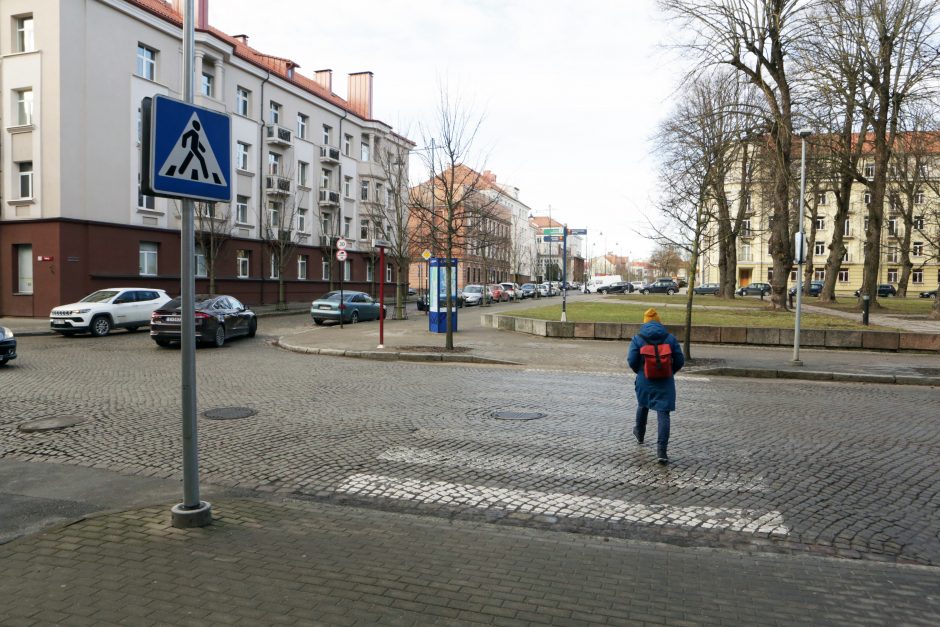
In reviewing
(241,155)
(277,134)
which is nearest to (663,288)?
(277,134)

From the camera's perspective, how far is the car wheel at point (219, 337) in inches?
756

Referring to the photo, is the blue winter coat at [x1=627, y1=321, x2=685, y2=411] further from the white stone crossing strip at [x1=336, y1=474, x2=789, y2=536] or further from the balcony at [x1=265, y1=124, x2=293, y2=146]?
the balcony at [x1=265, y1=124, x2=293, y2=146]

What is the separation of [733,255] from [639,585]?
48.2m

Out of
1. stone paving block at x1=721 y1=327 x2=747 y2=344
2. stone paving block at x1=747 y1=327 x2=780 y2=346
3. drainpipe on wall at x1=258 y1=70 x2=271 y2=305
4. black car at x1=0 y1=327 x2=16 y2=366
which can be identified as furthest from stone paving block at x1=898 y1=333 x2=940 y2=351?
drainpipe on wall at x1=258 y1=70 x2=271 y2=305

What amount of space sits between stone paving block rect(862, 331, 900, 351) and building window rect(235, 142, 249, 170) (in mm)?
33481

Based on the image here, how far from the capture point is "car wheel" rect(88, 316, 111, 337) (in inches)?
849

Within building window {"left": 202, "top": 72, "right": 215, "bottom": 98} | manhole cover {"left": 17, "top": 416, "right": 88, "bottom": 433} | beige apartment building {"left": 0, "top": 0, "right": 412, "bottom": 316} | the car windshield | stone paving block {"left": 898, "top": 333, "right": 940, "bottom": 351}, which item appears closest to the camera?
manhole cover {"left": 17, "top": 416, "right": 88, "bottom": 433}

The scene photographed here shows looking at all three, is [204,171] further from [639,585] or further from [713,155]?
[713,155]

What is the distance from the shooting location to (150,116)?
430 cm

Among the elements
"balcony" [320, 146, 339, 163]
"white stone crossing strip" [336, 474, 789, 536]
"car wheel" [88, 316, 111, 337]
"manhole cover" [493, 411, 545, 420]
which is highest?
"balcony" [320, 146, 339, 163]

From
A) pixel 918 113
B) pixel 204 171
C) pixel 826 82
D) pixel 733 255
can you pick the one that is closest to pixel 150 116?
pixel 204 171

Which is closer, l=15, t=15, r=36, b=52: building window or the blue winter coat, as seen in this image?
the blue winter coat

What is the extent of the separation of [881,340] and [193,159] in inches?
772

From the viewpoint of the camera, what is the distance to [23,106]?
94.3 ft
